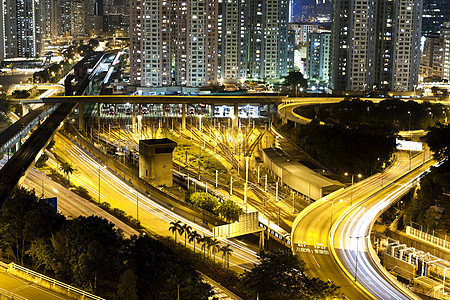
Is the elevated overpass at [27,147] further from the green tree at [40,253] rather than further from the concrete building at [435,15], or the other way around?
the concrete building at [435,15]

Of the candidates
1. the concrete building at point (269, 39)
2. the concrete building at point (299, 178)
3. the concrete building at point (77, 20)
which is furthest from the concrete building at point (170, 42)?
the concrete building at point (77, 20)

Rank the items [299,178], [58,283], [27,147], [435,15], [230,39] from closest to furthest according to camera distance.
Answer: [58,283]
[299,178]
[27,147]
[230,39]
[435,15]

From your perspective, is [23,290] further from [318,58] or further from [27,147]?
[318,58]

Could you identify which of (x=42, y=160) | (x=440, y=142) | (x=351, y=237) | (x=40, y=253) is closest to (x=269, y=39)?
(x=440, y=142)

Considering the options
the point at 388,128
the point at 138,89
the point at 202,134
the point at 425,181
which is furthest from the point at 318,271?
the point at 138,89

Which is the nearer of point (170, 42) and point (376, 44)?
point (376, 44)

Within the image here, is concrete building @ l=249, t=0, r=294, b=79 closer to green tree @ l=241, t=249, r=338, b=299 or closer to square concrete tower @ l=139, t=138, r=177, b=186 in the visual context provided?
square concrete tower @ l=139, t=138, r=177, b=186
